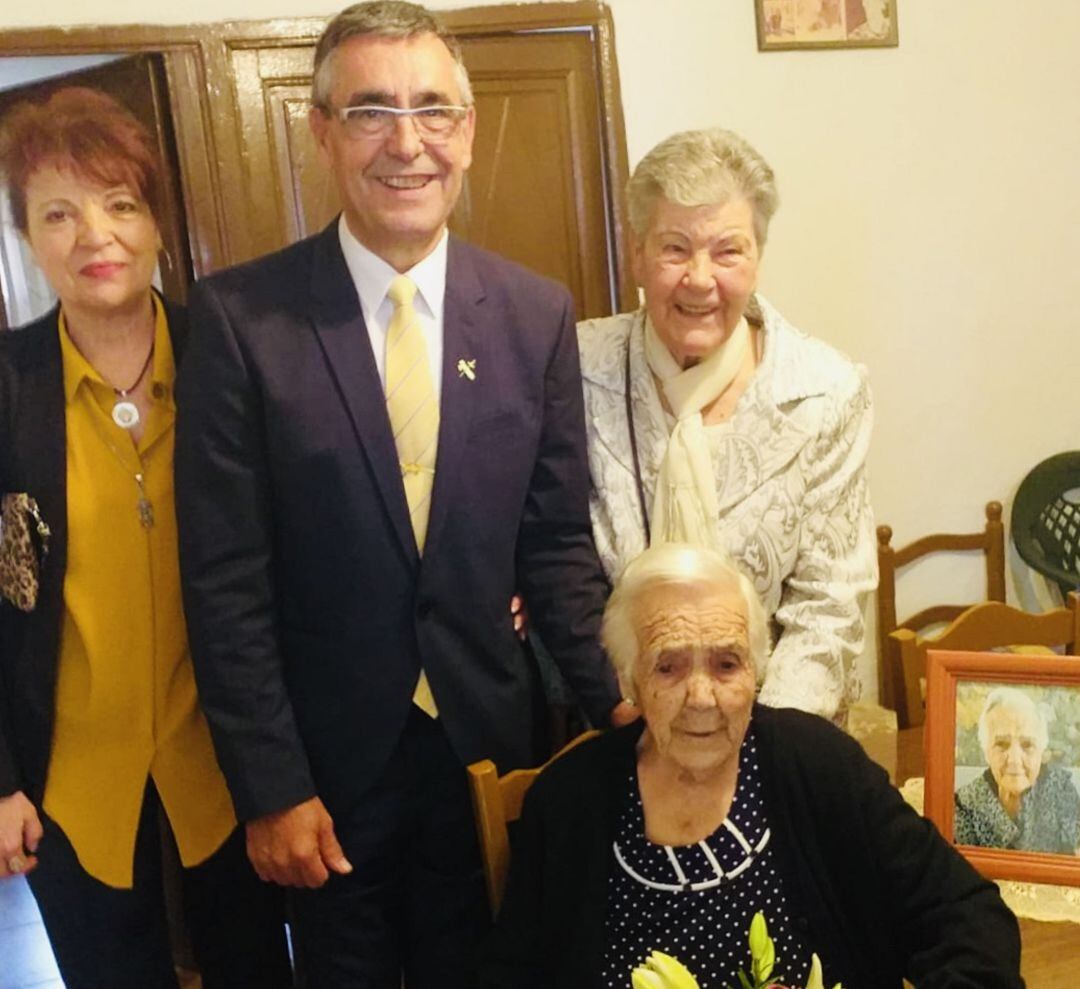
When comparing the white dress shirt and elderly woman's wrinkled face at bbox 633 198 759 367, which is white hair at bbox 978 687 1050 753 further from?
the white dress shirt

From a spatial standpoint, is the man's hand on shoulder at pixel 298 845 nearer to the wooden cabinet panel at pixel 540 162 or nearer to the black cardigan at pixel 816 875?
the black cardigan at pixel 816 875

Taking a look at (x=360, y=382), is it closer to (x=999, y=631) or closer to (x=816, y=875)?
(x=816, y=875)

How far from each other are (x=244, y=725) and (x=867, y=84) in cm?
225

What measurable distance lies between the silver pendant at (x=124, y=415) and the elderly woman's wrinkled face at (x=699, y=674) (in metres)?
0.78

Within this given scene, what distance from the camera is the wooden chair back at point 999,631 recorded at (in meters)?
1.78

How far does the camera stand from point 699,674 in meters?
1.29

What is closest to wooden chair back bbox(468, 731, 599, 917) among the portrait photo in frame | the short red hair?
the short red hair

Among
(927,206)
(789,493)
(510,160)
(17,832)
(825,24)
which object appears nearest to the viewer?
(17,832)

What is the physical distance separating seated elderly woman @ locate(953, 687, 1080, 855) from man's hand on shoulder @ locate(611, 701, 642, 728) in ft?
1.46

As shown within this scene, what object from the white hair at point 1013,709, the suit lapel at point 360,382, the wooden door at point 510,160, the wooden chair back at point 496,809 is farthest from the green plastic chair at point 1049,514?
the suit lapel at point 360,382

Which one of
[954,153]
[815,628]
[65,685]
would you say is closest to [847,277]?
[954,153]

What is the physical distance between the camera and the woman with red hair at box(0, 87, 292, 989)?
153cm

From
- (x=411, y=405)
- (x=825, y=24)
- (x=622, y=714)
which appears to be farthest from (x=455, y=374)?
(x=825, y=24)

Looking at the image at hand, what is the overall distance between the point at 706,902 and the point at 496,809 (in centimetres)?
29
